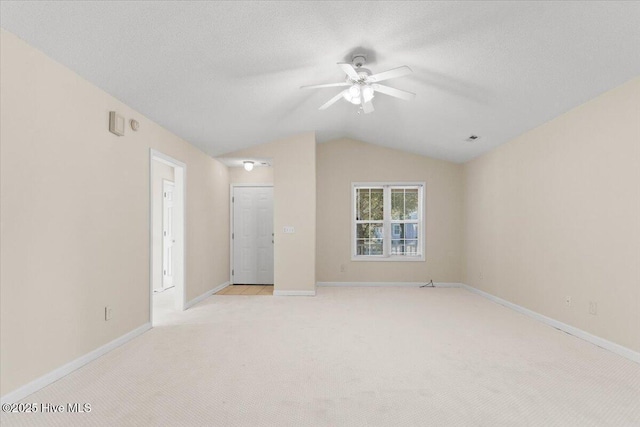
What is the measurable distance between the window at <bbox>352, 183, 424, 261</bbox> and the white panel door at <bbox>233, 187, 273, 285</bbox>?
1.71 metres

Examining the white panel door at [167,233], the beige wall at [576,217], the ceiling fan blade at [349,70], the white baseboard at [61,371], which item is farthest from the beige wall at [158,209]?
the beige wall at [576,217]

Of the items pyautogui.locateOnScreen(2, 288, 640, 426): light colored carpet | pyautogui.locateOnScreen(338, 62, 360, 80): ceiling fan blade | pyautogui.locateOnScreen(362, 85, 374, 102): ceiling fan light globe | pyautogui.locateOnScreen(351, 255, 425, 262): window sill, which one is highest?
pyautogui.locateOnScreen(338, 62, 360, 80): ceiling fan blade

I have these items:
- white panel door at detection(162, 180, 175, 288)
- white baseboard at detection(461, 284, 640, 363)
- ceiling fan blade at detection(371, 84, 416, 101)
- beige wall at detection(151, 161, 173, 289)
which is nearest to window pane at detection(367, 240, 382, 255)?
white baseboard at detection(461, 284, 640, 363)

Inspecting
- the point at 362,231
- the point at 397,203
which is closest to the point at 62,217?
the point at 362,231

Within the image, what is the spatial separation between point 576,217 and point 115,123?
15.5 feet

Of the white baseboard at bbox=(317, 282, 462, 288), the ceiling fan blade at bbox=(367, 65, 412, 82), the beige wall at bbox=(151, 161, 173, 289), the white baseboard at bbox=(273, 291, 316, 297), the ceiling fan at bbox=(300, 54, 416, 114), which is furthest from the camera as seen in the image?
the white baseboard at bbox=(317, 282, 462, 288)

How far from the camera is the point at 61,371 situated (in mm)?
2746

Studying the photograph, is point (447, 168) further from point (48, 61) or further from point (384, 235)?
point (48, 61)

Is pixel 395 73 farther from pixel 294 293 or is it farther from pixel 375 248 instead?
pixel 375 248

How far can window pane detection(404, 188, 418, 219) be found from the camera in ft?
23.6

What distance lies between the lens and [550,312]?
427cm

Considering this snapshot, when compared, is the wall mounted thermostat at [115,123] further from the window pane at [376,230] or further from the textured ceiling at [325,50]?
the window pane at [376,230]

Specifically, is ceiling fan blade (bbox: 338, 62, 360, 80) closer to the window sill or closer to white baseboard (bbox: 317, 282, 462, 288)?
the window sill

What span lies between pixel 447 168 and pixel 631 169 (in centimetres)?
393
